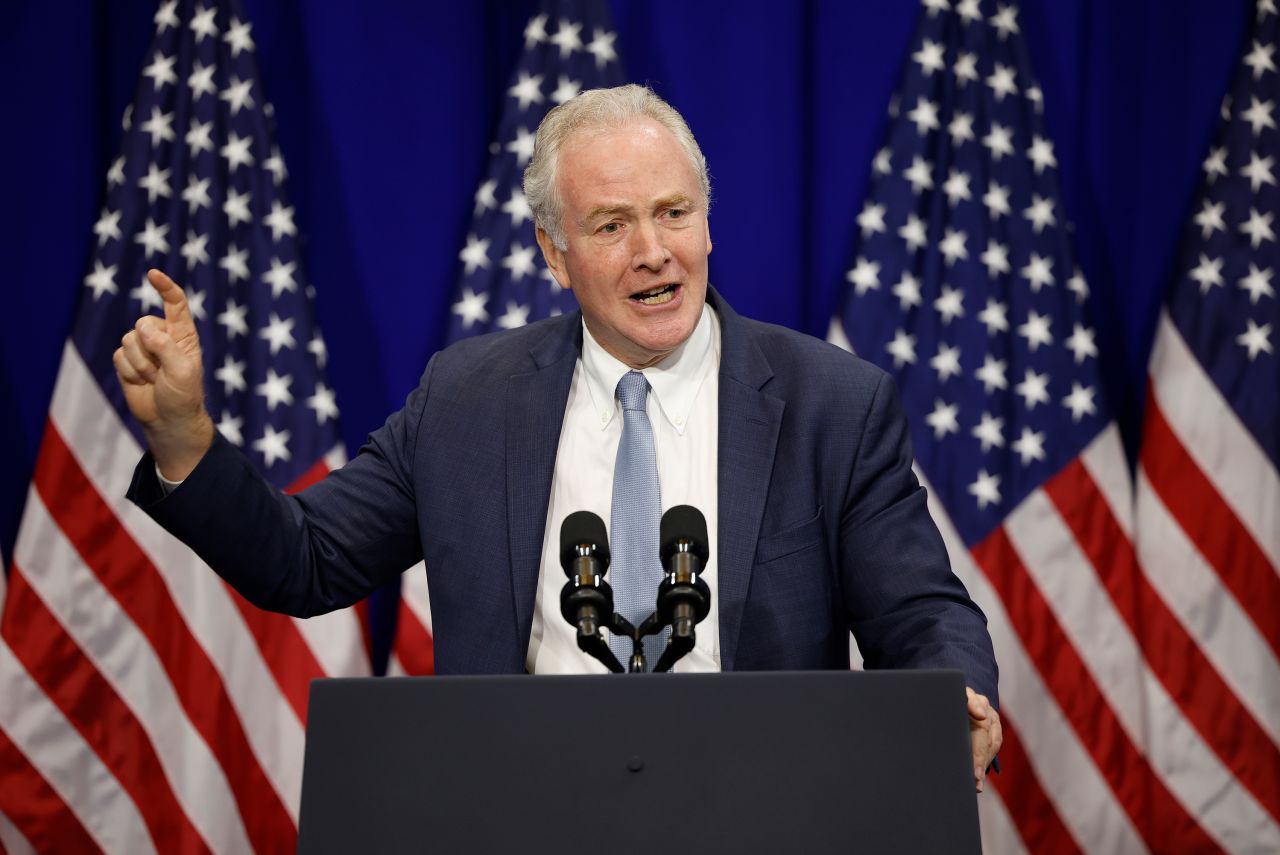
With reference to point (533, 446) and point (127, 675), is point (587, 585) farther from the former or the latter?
point (127, 675)

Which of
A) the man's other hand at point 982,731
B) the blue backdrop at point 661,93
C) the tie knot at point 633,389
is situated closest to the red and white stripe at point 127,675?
the blue backdrop at point 661,93

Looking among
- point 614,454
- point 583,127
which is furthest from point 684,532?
point 583,127

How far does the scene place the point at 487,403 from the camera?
7.23 feet

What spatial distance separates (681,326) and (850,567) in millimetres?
454

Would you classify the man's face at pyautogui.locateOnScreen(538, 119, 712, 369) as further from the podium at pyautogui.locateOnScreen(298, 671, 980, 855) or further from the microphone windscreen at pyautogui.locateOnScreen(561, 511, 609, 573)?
the podium at pyautogui.locateOnScreen(298, 671, 980, 855)

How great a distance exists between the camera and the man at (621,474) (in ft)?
6.39

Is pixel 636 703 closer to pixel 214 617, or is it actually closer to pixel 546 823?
pixel 546 823

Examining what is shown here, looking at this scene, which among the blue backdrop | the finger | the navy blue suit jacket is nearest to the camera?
the finger

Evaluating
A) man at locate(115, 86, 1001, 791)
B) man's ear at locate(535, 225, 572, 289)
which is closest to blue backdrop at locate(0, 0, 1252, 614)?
man's ear at locate(535, 225, 572, 289)

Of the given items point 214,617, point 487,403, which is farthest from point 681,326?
point 214,617

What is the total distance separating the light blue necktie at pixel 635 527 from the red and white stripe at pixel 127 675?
1.81 metres

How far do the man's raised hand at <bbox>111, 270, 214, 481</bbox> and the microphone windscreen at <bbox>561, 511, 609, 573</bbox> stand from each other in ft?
1.92

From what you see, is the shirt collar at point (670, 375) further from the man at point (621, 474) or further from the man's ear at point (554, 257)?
the man's ear at point (554, 257)

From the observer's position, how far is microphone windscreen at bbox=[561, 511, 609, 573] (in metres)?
1.51
